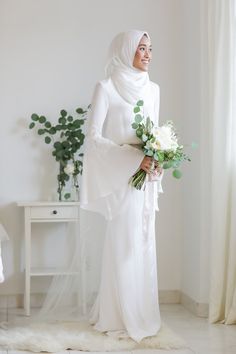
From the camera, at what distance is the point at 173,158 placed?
3969mm

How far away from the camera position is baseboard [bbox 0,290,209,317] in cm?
489

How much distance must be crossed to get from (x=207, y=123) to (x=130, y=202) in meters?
1.03

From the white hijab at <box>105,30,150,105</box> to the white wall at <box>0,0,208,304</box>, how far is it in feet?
3.35

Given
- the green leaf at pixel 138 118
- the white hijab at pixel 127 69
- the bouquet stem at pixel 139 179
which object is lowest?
the bouquet stem at pixel 139 179

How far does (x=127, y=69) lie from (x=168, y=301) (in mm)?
2068

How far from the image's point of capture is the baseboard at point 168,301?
489cm

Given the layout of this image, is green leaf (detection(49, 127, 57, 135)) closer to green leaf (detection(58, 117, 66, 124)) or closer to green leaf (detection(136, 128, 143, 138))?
green leaf (detection(58, 117, 66, 124))

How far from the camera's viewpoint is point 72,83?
538 cm

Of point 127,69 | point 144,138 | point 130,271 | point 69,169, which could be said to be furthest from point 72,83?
point 130,271

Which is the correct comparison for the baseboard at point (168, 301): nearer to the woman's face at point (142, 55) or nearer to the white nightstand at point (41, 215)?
the white nightstand at point (41, 215)

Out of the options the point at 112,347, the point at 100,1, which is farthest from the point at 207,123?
the point at 112,347

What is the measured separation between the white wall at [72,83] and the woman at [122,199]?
1.01 meters

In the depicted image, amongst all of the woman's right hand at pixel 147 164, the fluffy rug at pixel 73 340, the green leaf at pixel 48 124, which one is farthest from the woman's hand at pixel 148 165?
the green leaf at pixel 48 124

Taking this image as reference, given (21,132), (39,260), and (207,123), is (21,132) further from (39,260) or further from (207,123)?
(207,123)
